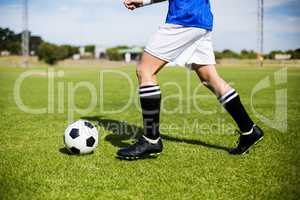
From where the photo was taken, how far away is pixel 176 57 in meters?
4.14

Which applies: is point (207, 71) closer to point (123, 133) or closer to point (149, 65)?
point (149, 65)

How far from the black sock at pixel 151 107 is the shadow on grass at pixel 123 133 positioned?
2.67ft

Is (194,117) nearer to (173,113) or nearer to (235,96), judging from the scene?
(173,113)

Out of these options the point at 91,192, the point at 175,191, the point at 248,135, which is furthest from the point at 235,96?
the point at 91,192

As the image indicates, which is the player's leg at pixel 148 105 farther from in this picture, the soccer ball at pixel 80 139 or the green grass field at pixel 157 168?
the soccer ball at pixel 80 139

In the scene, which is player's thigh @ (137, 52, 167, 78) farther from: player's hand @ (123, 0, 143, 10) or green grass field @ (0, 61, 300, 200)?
green grass field @ (0, 61, 300, 200)

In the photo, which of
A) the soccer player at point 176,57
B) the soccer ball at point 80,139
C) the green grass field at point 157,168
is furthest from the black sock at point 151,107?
the soccer ball at point 80,139

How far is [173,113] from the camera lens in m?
8.19

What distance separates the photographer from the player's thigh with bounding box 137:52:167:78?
160 inches

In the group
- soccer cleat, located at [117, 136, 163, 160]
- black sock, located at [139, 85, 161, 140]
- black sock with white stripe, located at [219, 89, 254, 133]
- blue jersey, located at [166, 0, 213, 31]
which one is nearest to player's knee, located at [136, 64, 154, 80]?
black sock, located at [139, 85, 161, 140]

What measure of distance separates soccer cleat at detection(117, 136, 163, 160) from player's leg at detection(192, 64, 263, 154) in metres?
0.85

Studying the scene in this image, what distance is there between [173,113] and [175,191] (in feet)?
16.9

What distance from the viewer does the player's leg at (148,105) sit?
13.3 ft

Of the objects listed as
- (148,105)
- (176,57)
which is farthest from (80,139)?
(176,57)
